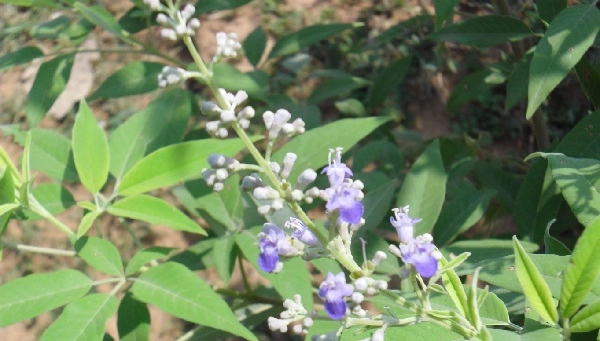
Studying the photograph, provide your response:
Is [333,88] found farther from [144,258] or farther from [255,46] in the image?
[144,258]

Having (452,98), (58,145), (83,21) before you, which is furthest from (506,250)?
(83,21)

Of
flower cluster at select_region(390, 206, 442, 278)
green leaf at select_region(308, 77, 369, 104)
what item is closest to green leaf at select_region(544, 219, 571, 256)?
flower cluster at select_region(390, 206, 442, 278)

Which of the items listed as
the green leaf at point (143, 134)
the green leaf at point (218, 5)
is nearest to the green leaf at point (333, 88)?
the green leaf at point (218, 5)

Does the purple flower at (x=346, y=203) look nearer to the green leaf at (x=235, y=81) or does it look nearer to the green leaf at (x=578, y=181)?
the green leaf at (x=578, y=181)

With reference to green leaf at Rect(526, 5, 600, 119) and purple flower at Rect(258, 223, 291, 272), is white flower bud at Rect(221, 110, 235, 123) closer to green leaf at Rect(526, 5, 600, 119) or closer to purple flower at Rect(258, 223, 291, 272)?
purple flower at Rect(258, 223, 291, 272)

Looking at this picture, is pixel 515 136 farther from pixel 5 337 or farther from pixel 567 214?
pixel 5 337

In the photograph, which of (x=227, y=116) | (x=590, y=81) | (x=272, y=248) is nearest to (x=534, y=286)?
(x=272, y=248)
